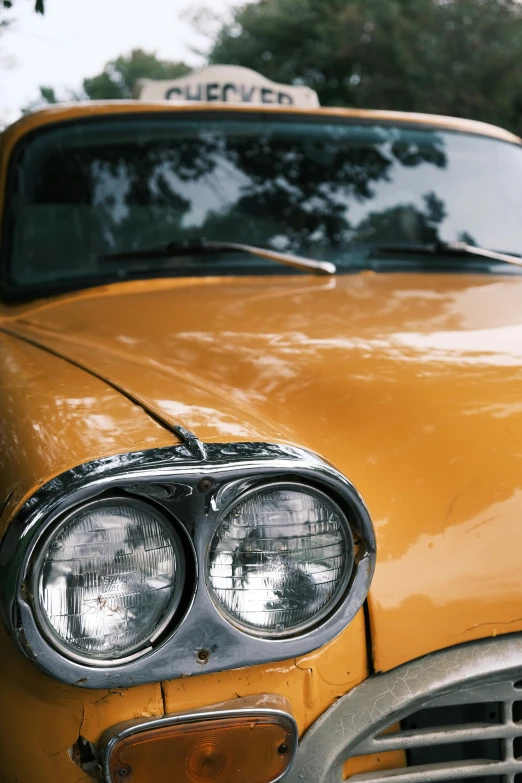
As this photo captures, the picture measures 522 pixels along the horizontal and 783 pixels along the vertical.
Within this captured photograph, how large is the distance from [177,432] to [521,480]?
579 millimetres

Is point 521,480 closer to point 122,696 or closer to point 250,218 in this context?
point 122,696

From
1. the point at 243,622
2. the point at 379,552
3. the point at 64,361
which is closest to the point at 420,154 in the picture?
the point at 64,361

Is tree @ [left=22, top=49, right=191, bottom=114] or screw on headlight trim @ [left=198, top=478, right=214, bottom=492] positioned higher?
tree @ [left=22, top=49, right=191, bottom=114]

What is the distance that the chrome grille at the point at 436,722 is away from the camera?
1.31 m

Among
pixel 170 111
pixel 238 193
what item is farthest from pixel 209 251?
pixel 170 111

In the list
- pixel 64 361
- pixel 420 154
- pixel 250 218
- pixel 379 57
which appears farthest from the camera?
pixel 379 57

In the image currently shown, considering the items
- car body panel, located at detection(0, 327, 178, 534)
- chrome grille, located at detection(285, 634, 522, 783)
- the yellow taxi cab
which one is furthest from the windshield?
chrome grille, located at detection(285, 634, 522, 783)

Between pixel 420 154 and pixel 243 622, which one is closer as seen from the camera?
pixel 243 622

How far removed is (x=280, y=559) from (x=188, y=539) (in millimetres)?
150

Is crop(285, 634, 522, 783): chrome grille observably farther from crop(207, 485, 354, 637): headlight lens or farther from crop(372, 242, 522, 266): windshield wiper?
crop(372, 242, 522, 266): windshield wiper

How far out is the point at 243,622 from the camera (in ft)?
4.19

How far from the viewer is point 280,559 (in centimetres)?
129

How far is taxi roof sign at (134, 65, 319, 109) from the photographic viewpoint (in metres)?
3.20

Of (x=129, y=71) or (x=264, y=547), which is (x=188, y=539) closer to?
(x=264, y=547)
